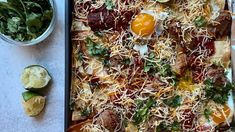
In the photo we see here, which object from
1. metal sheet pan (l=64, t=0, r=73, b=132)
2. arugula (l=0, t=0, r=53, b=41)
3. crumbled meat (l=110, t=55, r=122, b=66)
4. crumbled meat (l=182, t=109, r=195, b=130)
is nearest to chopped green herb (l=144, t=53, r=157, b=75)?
crumbled meat (l=110, t=55, r=122, b=66)

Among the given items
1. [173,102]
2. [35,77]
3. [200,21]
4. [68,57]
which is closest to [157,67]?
[173,102]

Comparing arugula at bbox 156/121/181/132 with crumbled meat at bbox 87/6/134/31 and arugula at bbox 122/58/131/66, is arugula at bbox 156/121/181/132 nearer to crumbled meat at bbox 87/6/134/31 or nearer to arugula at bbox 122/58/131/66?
arugula at bbox 122/58/131/66

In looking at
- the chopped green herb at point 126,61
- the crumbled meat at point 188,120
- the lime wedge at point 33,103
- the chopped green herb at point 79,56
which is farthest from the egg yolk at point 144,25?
the lime wedge at point 33,103

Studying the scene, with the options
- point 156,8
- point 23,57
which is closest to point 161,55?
point 156,8

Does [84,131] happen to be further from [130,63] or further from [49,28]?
[49,28]

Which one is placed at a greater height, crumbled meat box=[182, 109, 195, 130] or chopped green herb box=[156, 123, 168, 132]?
crumbled meat box=[182, 109, 195, 130]

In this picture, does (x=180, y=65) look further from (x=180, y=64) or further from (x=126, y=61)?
(x=126, y=61)

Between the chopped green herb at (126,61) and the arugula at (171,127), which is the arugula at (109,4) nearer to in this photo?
the chopped green herb at (126,61)
